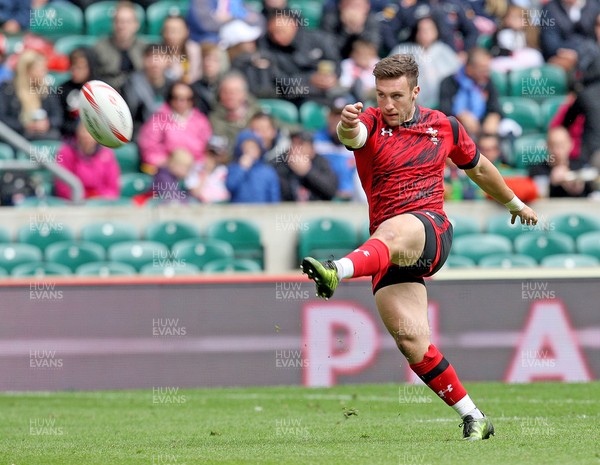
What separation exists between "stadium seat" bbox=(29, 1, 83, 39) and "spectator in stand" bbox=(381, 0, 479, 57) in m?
4.44

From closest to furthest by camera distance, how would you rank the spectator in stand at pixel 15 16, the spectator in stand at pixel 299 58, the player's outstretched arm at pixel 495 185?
the player's outstretched arm at pixel 495 185, the spectator in stand at pixel 299 58, the spectator in stand at pixel 15 16

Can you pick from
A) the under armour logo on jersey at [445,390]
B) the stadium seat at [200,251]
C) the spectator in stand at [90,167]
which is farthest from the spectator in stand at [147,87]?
the under armour logo on jersey at [445,390]

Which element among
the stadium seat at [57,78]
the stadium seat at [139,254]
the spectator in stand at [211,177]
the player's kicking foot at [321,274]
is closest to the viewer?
the player's kicking foot at [321,274]

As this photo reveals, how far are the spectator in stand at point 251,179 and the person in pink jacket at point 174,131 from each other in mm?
721

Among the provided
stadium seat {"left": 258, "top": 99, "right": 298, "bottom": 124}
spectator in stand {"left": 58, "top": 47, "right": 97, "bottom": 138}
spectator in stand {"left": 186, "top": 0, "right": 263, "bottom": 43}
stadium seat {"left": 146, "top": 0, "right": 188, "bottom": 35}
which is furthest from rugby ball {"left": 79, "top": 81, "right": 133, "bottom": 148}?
stadium seat {"left": 146, "top": 0, "right": 188, "bottom": 35}

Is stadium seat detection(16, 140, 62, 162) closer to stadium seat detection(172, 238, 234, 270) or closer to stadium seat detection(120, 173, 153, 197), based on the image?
stadium seat detection(120, 173, 153, 197)

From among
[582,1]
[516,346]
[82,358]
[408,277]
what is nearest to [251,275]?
[82,358]

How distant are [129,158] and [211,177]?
1223mm

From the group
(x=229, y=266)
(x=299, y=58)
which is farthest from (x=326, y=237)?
(x=299, y=58)

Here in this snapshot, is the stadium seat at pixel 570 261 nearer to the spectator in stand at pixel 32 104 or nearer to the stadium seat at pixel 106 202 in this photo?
the stadium seat at pixel 106 202

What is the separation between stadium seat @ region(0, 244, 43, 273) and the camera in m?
13.7

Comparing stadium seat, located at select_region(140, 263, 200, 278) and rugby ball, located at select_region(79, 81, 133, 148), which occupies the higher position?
rugby ball, located at select_region(79, 81, 133, 148)

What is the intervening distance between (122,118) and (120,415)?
10.1 ft

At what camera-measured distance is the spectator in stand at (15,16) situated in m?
17.4
